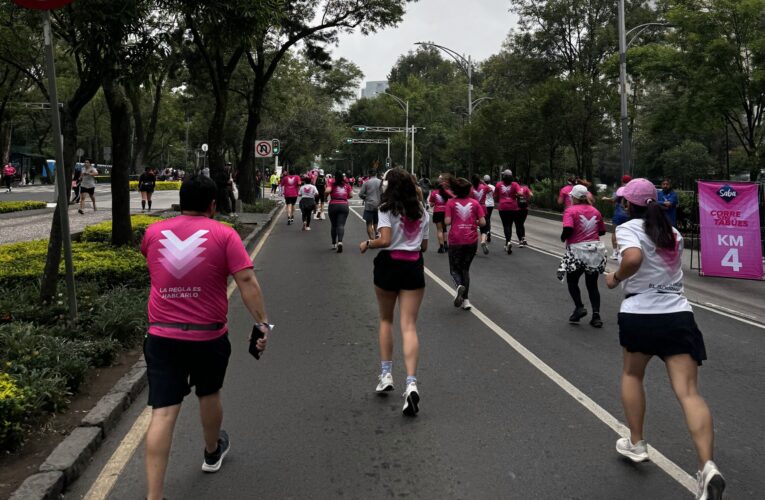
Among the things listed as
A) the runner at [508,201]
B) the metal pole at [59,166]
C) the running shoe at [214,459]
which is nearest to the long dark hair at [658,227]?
the running shoe at [214,459]

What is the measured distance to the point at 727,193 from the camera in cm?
1181

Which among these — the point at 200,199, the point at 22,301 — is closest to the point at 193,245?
the point at 200,199

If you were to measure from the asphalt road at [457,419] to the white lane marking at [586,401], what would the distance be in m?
0.02

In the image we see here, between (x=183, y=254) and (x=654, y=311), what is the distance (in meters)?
2.53

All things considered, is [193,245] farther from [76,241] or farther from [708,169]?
[708,169]

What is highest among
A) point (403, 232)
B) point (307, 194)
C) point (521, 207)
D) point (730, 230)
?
point (307, 194)

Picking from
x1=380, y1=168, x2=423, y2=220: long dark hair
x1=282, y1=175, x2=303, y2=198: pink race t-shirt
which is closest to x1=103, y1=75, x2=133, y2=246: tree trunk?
x1=380, y1=168, x2=423, y2=220: long dark hair

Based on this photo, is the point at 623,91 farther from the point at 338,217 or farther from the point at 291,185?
the point at 338,217

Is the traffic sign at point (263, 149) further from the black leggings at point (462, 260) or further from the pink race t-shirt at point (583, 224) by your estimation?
the pink race t-shirt at point (583, 224)

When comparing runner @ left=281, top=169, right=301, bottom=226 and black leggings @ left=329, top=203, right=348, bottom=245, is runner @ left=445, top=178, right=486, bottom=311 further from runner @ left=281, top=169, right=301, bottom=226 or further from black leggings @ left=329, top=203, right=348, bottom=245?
runner @ left=281, top=169, right=301, bottom=226

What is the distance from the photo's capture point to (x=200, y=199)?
3.40m

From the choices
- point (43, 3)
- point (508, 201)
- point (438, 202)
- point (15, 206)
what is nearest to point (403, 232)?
point (43, 3)

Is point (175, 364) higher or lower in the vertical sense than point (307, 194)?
lower

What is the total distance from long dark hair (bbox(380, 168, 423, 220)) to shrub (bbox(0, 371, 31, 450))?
107 inches
